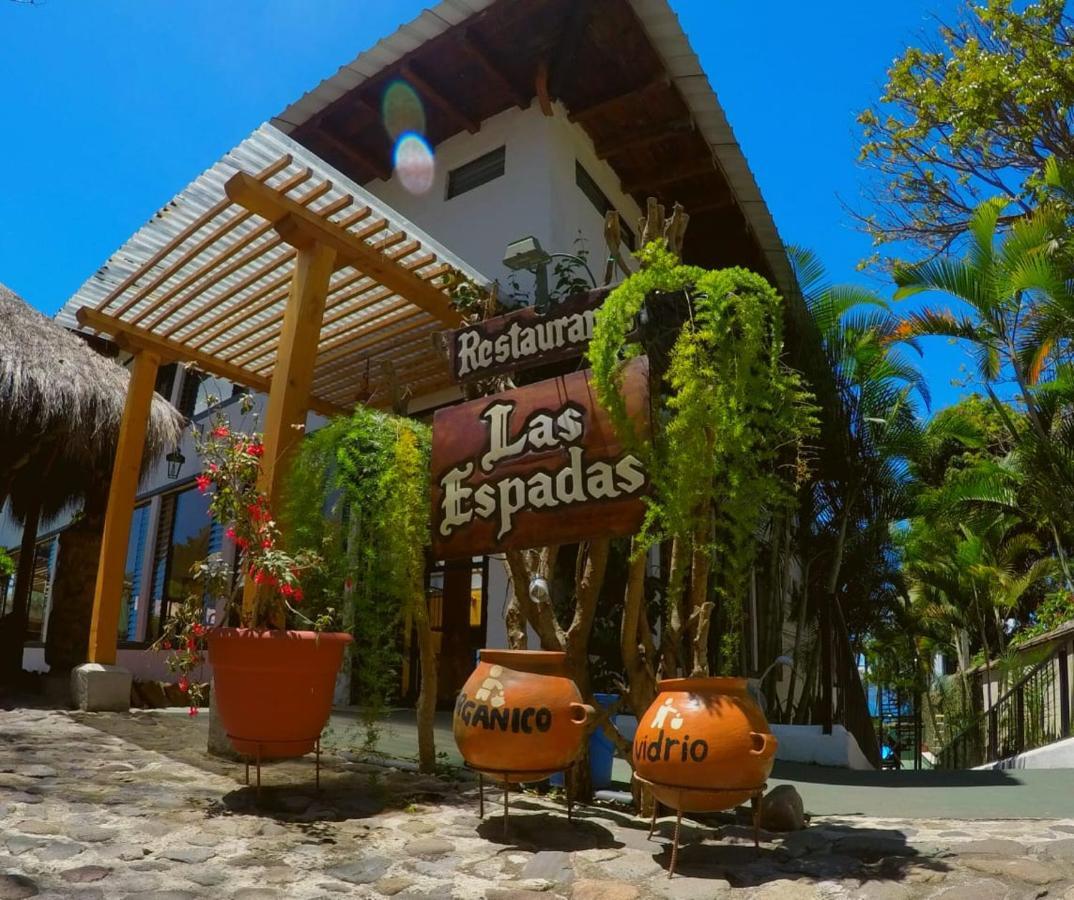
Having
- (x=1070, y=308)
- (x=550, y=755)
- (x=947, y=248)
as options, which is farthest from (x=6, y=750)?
(x=947, y=248)

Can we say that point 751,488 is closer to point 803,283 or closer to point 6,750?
point 6,750

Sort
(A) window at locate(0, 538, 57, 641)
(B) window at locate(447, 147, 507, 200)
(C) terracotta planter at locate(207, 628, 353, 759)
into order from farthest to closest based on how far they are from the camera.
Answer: (A) window at locate(0, 538, 57, 641), (B) window at locate(447, 147, 507, 200), (C) terracotta planter at locate(207, 628, 353, 759)

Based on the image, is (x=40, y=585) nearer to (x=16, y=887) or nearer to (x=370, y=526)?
(x=370, y=526)

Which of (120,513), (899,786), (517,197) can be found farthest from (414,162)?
(899,786)

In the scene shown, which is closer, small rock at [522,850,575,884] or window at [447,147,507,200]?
small rock at [522,850,575,884]

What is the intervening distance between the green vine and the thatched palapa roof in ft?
14.0

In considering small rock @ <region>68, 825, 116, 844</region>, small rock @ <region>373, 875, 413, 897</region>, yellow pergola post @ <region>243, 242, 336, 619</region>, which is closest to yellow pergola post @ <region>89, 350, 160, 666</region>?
yellow pergola post @ <region>243, 242, 336, 619</region>

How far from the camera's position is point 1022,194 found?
973 centimetres

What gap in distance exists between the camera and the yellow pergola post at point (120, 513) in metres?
6.42

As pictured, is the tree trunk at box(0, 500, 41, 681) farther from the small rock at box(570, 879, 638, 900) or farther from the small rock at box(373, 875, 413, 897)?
the small rock at box(570, 879, 638, 900)

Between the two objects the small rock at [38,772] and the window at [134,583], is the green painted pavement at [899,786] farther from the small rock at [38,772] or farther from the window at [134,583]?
the window at [134,583]

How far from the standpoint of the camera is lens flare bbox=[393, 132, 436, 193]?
9.62 metres

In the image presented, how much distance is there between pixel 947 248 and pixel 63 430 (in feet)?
33.2

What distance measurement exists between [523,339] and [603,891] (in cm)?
231
